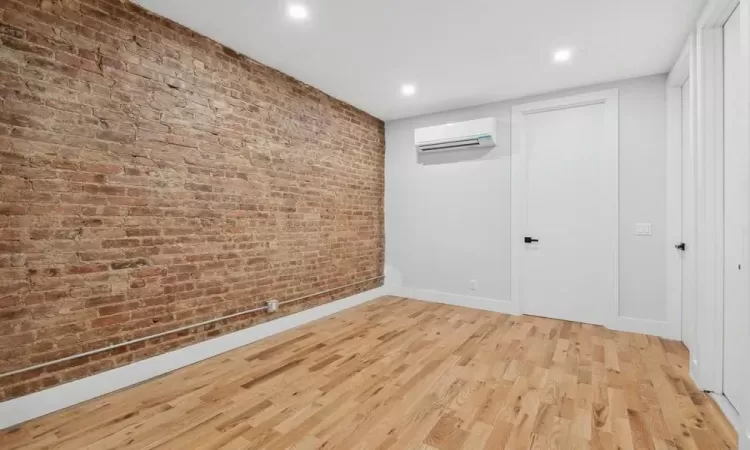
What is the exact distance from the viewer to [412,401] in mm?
2299

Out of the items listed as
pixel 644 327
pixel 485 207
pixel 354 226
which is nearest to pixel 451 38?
pixel 485 207

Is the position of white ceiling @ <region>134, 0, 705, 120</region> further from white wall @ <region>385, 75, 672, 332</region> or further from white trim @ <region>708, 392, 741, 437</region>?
white trim @ <region>708, 392, 741, 437</region>

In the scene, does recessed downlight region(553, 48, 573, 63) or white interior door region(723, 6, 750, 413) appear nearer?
white interior door region(723, 6, 750, 413)

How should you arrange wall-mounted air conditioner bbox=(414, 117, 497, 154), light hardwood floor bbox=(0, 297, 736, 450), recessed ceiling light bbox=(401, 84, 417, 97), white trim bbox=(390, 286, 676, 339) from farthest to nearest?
wall-mounted air conditioner bbox=(414, 117, 497, 154)
recessed ceiling light bbox=(401, 84, 417, 97)
white trim bbox=(390, 286, 676, 339)
light hardwood floor bbox=(0, 297, 736, 450)

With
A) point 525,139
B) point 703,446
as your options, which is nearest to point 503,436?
point 703,446

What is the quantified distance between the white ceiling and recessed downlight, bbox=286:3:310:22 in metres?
0.05

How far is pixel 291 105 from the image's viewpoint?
3.89 metres

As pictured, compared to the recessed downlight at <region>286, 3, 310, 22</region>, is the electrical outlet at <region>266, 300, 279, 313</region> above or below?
below

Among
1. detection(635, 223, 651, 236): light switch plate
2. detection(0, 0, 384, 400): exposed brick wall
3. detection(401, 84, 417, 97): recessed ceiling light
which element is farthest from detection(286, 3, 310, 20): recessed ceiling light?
detection(635, 223, 651, 236): light switch plate

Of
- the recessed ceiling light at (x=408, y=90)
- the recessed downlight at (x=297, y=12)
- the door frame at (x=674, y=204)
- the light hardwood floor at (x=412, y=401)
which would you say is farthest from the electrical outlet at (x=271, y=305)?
the door frame at (x=674, y=204)

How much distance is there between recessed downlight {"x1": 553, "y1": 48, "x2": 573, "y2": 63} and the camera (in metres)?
3.18

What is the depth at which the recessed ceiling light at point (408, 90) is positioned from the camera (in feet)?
13.4

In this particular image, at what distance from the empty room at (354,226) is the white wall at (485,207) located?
0.10 feet

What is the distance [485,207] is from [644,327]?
2.20 m
